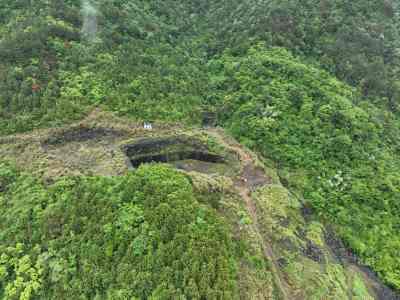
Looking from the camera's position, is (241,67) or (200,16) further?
(200,16)

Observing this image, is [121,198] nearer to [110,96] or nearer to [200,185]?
[200,185]

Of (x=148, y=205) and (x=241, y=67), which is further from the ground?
(x=241, y=67)

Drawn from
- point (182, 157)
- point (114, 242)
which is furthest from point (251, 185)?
point (114, 242)

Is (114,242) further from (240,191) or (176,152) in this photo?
(176,152)

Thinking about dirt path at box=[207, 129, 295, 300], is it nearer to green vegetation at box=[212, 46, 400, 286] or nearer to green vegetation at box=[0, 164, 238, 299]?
green vegetation at box=[212, 46, 400, 286]

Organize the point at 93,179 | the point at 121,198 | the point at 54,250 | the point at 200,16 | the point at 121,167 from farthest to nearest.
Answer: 1. the point at 200,16
2. the point at 121,167
3. the point at 93,179
4. the point at 121,198
5. the point at 54,250

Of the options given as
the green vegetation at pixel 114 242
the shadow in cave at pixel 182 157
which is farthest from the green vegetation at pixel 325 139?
the green vegetation at pixel 114 242

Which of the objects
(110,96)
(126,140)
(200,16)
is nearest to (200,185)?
(126,140)

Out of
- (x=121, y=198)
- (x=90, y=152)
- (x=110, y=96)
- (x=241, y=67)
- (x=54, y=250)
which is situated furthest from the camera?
(x=241, y=67)
